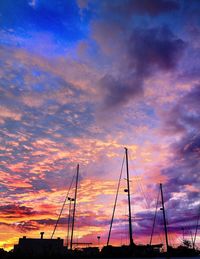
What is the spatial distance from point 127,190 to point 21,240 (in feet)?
179

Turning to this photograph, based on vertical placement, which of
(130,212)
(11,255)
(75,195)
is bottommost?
(11,255)

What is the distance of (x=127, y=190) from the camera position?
191ft

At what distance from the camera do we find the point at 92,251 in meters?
118

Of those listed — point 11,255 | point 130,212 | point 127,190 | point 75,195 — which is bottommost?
point 11,255

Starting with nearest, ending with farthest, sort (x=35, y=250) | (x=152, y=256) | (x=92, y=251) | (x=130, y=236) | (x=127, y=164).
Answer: (x=130, y=236)
(x=127, y=164)
(x=35, y=250)
(x=152, y=256)
(x=92, y=251)

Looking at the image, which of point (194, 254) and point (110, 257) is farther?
point (194, 254)

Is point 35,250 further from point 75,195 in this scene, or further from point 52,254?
point 75,195

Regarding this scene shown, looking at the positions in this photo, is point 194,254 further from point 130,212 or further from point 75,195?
point 130,212

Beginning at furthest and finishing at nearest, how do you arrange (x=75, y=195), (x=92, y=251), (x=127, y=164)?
(x=92, y=251) < (x=75, y=195) < (x=127, y=164)

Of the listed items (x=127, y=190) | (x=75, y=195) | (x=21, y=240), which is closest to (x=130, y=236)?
(x=127, y=190)

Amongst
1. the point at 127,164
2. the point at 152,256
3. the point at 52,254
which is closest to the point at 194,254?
the point at 152,256

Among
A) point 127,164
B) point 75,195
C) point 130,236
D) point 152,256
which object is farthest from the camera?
point 152,256

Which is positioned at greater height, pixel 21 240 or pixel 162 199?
pixel 162 199

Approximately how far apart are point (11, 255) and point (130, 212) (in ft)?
167
